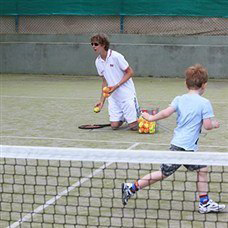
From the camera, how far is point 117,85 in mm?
8508

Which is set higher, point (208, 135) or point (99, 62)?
point (99, 62)

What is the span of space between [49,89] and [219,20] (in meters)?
4.64

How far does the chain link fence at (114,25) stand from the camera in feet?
53.8

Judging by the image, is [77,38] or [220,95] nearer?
[220,95]

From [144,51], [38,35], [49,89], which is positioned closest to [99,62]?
[49,89]

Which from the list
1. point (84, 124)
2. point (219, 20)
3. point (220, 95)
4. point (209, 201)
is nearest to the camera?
point (209, 201)

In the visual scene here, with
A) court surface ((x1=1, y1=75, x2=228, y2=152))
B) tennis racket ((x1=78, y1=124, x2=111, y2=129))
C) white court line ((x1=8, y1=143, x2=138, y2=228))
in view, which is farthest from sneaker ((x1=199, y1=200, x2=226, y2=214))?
tennis racket ((x1=78, y1=124, x2=111, y2=129))

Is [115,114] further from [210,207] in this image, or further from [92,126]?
[210,207]

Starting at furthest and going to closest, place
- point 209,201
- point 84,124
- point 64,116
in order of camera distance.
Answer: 1. point 64,116
2. point 84,124
3. point 209,201

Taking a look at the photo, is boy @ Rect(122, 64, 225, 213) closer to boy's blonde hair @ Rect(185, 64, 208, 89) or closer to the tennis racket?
boy's blonde hair @ Rect(185, 64, 208, 89)

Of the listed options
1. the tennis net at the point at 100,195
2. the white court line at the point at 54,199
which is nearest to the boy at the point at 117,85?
the white court line at the point at 54,199

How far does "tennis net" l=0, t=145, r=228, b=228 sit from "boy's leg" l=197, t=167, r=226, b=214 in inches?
1.9

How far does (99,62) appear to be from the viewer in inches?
342

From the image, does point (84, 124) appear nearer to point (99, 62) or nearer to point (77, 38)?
point (99, 62)
